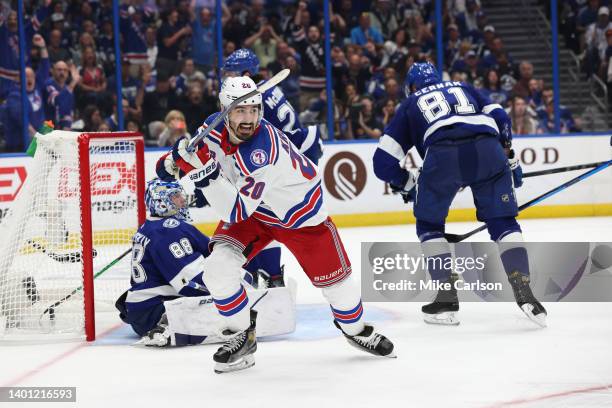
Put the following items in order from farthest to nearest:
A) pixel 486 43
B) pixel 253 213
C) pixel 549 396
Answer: pixel 486 43 → pixel 253 213 → pixel 549 396

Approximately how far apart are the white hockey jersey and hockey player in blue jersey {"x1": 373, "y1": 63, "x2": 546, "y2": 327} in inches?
37.9

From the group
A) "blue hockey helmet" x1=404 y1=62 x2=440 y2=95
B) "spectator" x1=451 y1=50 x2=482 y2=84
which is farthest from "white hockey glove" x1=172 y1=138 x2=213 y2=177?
"spectator" x1=451 y1=50 x2=482 y2=84

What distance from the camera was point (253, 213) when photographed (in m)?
3.83

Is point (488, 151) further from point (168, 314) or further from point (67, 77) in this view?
point (67, 77)

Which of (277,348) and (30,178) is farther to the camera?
(30,178)

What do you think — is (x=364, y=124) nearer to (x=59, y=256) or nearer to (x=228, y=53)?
(x=228, y=53)

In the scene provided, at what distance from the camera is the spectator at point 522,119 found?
9375mm

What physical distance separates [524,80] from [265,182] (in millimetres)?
6547

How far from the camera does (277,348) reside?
421cm

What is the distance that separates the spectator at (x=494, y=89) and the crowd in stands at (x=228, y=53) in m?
0.01

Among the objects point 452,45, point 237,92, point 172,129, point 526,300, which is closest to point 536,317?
point 526,300

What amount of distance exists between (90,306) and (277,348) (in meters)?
0.85

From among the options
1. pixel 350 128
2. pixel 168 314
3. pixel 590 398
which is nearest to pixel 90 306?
pixel 168 314

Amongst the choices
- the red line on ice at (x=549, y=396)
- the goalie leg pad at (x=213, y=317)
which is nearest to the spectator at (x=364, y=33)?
the goalie leg pad at (x=213, y=317)
